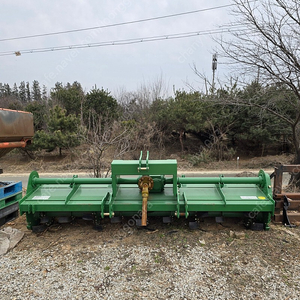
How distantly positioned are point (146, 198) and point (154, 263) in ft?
3.14

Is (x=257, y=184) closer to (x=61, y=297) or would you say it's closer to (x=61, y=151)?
(x=61, y=297)

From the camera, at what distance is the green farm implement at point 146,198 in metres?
3.88

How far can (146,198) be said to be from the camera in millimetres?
3826

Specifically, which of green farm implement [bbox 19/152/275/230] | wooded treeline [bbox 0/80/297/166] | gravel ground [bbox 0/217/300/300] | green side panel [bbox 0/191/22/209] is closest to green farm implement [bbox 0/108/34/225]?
green side panel [bbox 0/191/22/209]

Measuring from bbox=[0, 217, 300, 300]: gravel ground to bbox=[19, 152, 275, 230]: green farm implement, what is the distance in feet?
0.86

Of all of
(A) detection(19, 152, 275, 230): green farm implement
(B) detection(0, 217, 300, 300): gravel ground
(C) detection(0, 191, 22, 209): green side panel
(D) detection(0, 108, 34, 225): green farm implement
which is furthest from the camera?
(C) detection(0, 191, 22, 209): green side panel

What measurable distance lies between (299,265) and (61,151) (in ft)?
58.1

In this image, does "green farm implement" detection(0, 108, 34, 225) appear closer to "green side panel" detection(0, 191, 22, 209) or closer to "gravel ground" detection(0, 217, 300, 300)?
"green side panel" detection(0, 191, 22, 209)

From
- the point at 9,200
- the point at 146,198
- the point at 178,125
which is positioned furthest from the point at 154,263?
the point at 178,125

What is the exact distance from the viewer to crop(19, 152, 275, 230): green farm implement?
3875mm

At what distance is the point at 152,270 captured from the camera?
3.12 m

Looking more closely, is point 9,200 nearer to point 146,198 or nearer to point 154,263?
point 146,198

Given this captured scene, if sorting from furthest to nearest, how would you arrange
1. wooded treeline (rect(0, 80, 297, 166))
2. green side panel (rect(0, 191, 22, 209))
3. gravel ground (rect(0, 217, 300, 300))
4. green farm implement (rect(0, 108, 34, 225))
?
wooded treeline (rect(0, 80, 297, 166)) < green side panel (rect(0, 191, 22, 209)) < green farm implement (rect(0, 108, 34, 225)) < gravel ground (rect(0, 217, 300, 300))

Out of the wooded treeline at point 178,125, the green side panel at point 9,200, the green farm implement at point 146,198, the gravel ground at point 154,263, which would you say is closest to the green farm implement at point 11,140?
the green side panel at point 9,200
